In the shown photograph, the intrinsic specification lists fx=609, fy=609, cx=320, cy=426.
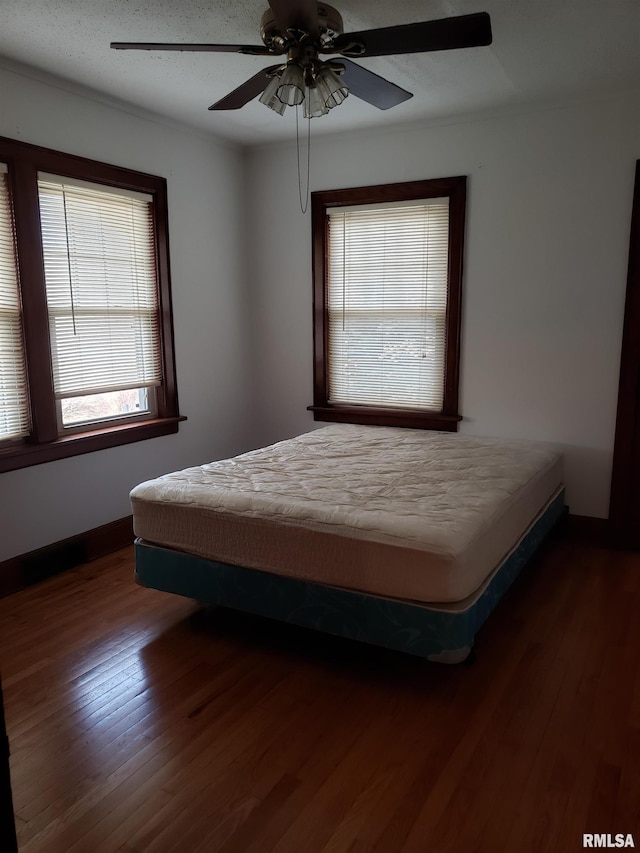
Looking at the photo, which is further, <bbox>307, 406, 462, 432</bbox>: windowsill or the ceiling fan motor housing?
<bbox>307, 406, 462, 432</bbox>: windowsill

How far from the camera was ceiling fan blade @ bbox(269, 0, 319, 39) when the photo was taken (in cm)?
199

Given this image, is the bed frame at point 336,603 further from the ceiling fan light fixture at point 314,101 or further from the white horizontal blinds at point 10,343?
the ceiling fan light fixture at point 314,101

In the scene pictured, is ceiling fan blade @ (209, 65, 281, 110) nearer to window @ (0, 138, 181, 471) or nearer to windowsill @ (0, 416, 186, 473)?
window @ (0, 138, 181, 471)

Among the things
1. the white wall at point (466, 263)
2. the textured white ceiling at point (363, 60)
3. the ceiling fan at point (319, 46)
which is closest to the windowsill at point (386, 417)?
the white wall at point (466, 263)

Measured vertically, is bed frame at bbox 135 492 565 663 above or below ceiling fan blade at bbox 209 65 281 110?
below

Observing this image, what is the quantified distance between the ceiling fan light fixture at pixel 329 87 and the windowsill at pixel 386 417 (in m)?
2.25

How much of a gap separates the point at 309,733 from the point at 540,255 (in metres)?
3.03

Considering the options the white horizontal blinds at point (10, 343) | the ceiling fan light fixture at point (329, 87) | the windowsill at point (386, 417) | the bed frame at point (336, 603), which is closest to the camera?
the bed frame at point (336, 603)

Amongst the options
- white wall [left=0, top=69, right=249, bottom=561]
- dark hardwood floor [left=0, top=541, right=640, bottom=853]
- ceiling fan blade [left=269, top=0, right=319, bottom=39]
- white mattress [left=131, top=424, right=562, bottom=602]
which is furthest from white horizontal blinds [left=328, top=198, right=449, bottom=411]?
ceiling fan blade [left=269, top=0, right=319, bottom=39]

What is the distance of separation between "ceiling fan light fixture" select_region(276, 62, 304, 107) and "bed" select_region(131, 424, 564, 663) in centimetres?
162

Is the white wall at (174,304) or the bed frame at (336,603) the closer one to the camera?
the bed frame at (336,603)

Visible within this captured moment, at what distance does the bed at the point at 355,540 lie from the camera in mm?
2219

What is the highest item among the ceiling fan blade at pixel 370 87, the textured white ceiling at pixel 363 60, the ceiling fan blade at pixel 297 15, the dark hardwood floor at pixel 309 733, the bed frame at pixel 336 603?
the textured white ceiling at pixel 363 60

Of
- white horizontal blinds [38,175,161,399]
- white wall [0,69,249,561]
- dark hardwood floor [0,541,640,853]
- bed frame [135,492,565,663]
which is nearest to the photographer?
dark hardwood floor [0,541,640,853]
